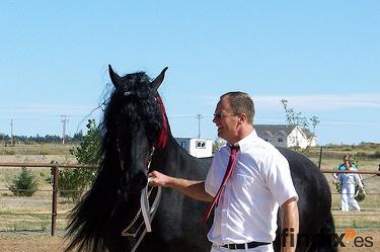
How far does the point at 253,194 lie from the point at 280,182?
184mm

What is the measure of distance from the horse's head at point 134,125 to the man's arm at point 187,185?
0.30 ft

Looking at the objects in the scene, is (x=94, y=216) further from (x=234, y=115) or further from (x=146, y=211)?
(x=234, y=115)

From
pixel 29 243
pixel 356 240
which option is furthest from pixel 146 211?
pixel 356 240

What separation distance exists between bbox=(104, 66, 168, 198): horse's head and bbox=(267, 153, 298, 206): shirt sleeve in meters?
1.15

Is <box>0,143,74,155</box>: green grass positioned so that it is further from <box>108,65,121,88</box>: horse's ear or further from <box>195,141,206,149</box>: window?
<box>108,65,121,88</box>: horse's ear

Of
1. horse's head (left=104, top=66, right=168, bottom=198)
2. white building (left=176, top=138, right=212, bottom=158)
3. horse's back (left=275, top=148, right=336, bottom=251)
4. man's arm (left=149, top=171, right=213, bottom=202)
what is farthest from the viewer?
white building (left=176, top=138, right=212, bottom=158)

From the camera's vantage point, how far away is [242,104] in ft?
13.3

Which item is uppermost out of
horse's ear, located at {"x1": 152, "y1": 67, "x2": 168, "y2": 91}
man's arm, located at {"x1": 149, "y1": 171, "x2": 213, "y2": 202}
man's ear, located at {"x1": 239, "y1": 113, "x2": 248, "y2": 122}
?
horse's ear, located at {"x1": 152, "y1": 67, "x2": 168, "y2": 91}

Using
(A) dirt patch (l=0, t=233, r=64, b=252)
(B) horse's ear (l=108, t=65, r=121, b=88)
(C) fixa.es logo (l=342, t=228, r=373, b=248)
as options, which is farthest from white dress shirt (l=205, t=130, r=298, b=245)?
(C) fixa.es logo (l=342, t=228, r=373, b=248)

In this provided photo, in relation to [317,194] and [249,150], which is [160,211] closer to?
[249,150]

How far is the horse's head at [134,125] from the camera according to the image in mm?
4895

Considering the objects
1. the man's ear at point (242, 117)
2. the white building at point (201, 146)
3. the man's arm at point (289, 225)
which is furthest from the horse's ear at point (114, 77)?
the white building at point (201, 146)

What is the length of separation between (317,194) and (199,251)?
2.12 meters

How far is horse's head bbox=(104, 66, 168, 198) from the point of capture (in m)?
4.89
